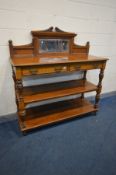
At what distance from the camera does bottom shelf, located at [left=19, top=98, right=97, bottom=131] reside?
6.28 ft

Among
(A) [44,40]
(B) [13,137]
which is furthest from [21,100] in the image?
(A) [44,40]

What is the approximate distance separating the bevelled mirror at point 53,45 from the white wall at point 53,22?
0.57 ft

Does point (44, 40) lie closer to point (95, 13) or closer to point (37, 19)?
point (37, 19)

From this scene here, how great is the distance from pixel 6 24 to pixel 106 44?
1.63 metres

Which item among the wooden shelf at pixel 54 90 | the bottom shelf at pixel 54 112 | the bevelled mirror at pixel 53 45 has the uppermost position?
the bevelled mirror at pixel 53 45

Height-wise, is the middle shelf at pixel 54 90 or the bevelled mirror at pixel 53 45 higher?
the bevelled mirror at pixel 53 45

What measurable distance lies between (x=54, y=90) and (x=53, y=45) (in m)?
0.59

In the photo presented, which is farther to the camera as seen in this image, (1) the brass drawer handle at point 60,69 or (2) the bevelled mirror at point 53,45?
(2) the bevelled mirror at point 53,45

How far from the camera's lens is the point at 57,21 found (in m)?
1.93

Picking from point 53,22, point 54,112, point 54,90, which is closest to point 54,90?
point 54,90

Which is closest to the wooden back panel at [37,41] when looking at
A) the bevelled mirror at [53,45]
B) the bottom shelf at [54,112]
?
the bevelled mirror at [53,45]

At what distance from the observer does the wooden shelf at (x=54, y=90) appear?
5.83 feet

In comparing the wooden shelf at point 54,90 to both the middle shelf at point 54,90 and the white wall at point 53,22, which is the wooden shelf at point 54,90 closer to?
the middle shelf at point 54,90

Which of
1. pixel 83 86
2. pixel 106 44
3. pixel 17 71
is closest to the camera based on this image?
pixel 17 71
